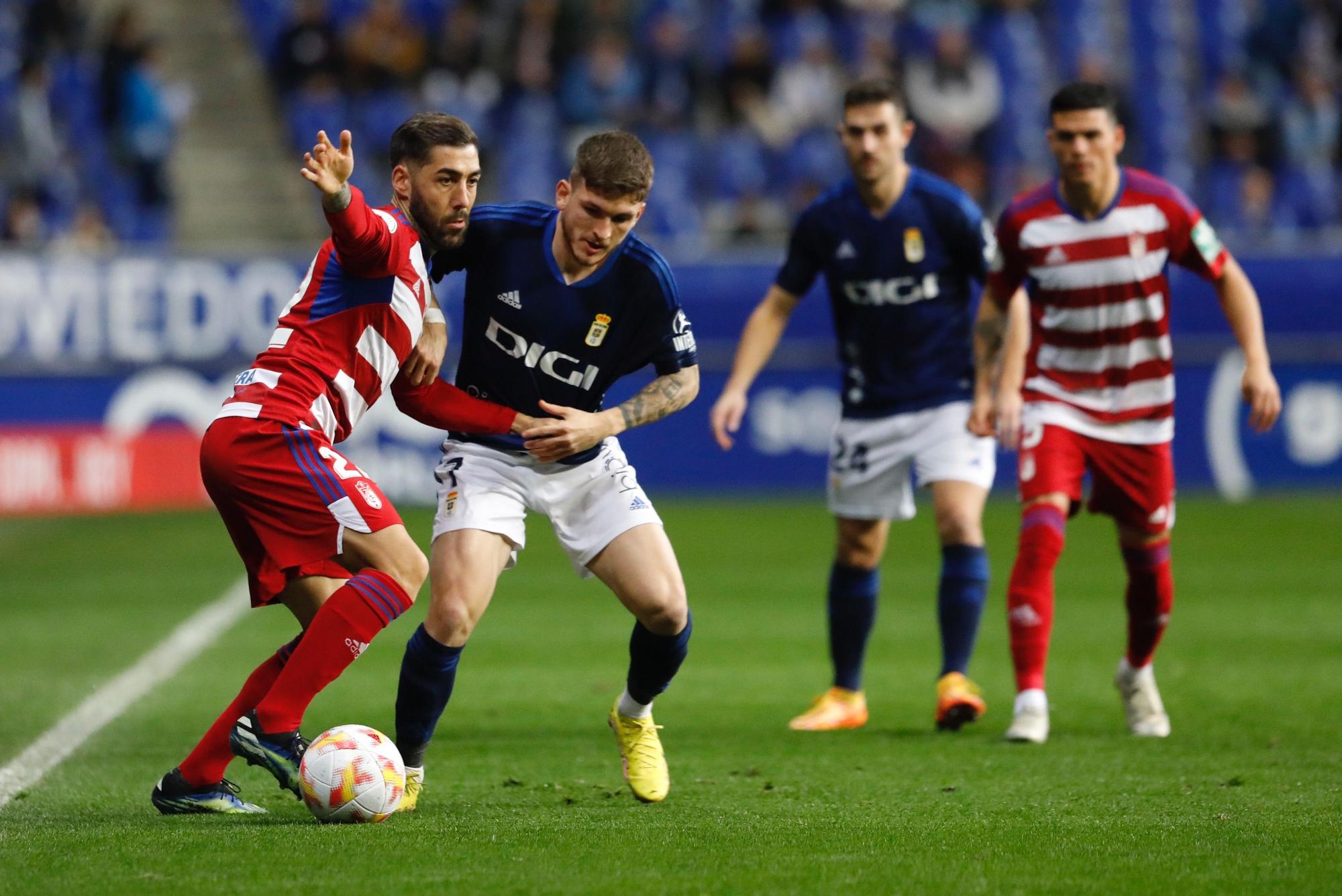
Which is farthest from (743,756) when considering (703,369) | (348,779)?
(703,369)

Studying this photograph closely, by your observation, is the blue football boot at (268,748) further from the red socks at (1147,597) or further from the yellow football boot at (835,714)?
the red socks at (1147,597)

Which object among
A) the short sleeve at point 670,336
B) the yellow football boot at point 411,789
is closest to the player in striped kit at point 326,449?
the yellow football boot at point 411,789

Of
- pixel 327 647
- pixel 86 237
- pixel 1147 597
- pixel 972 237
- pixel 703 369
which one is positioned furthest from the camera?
pixel 86 237

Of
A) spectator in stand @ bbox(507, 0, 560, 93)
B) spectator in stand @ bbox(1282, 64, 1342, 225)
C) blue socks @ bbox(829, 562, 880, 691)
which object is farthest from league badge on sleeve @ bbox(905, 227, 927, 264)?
spectator in stand @ bbox(1282, 64, 1342, 225)

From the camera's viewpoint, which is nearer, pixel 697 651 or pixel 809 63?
pixel 697 651

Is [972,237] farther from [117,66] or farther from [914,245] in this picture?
[117,66]

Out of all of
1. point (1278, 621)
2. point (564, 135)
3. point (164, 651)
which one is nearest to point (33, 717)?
point (164, 651)

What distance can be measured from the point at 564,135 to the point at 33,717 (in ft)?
43.8

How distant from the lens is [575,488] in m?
5.70

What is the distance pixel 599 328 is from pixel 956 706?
226 cm

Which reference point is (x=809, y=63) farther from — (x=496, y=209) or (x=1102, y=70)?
(x=496, y=209)

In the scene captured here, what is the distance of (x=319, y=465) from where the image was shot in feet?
17.1

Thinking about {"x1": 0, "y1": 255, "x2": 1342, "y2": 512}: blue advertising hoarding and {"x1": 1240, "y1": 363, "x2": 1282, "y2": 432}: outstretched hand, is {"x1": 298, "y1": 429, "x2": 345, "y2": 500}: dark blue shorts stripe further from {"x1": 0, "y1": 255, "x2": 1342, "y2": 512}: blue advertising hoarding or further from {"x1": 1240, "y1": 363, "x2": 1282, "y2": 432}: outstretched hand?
{"x1": 0, "y1": 255, "x2": 1342, "y2": 512}: blue advertising hoarding

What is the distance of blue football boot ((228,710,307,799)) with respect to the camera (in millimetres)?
5172
